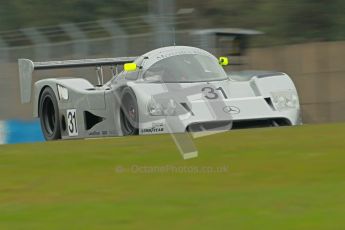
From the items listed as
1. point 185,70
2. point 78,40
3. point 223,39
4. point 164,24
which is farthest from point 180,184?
point 78,40

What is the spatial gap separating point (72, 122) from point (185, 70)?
5.99 feet

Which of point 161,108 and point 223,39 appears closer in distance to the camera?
point 161,108

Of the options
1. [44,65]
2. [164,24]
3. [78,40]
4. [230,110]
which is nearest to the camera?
[230,110]

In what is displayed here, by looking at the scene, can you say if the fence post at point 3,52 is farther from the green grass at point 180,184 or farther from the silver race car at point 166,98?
the green grass at point 180,184

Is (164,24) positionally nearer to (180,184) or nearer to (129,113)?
(129,113)

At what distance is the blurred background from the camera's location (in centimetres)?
1755

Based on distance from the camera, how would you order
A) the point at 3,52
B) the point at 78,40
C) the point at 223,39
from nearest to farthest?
1. the point at 223,39
2. the point at 78,40
3. the point at 3,52

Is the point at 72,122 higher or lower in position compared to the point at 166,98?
lower

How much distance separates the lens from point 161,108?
10750mm

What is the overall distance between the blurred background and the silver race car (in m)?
4.70

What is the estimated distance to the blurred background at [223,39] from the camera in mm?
17547

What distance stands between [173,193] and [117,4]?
2031cm

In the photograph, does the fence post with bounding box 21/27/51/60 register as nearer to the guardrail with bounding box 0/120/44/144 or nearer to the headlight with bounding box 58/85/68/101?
the guardrail with bounding box 0/120/44/144

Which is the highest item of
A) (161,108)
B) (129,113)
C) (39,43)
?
(161,108)
